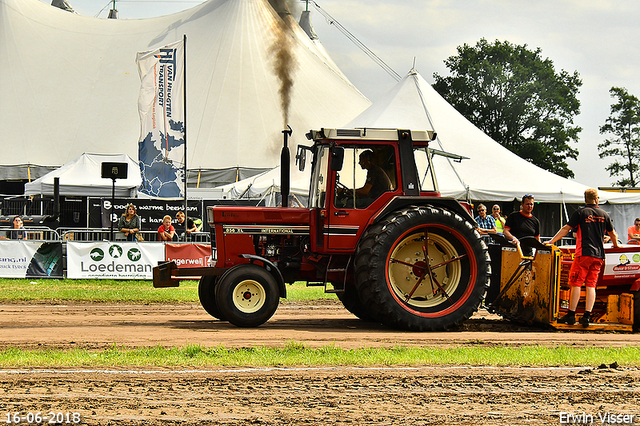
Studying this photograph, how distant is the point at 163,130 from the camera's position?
737 inches

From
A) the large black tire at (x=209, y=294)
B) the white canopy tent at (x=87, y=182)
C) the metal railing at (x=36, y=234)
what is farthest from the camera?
the white canopy tent at (x=87, y=182)

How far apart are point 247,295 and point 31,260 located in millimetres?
9211

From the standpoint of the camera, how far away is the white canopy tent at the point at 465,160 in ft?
68.1

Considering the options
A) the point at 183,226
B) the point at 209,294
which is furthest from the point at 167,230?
the point at 209,294

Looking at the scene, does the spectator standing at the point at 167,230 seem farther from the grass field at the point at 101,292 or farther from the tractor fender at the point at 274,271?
the tractor fender at the point at 274,271

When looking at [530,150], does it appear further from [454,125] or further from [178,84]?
[178,84]

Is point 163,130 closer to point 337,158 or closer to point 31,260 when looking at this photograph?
point 31,260

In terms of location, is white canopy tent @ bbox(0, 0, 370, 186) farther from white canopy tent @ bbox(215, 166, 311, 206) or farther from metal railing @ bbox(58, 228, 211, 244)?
metal railing @ bbox(58, 228, 211, 244)

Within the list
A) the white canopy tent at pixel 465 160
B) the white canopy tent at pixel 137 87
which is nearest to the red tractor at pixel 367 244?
the white canopy tent at pixel 465 160

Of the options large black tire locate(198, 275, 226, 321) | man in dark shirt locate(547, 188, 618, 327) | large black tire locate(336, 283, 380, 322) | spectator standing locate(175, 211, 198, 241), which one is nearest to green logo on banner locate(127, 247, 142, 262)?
spectator standing locate(175, 211, 198, 241)

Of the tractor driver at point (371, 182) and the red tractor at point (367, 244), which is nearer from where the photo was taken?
the red tractor at point (367, 244)

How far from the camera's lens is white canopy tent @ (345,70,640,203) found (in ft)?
68.1

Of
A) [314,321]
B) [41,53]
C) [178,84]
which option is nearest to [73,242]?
[178,84]

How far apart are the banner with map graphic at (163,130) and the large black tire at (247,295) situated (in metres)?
10.4
